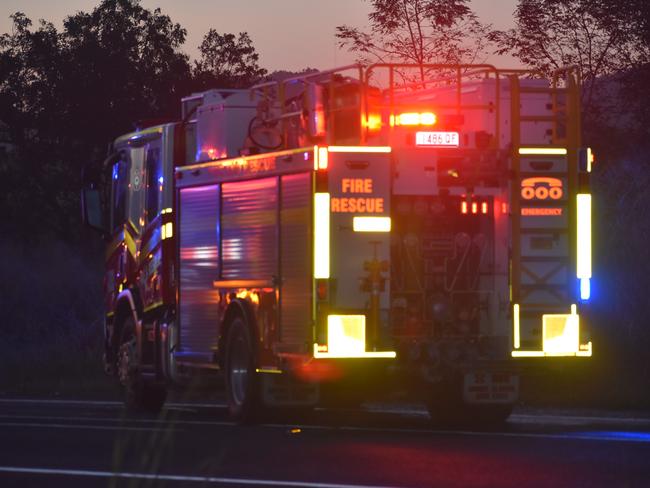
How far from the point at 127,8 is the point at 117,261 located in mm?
38314

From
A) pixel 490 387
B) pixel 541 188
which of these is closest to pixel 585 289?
pixel 541 188

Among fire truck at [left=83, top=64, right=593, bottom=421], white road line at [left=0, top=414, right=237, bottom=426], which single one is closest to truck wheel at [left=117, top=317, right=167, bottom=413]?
white road line at [left=0, top=414, right=237, bottom=426]

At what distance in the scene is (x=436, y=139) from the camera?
1705 centimetres

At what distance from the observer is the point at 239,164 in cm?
1823

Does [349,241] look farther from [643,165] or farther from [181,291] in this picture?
[643,165]

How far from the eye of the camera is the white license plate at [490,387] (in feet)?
56.4

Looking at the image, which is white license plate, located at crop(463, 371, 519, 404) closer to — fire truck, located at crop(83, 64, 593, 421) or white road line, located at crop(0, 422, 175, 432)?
fire truck, located at crop(83, 64, 593, 421)

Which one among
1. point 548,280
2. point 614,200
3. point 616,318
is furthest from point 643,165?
point 548,280

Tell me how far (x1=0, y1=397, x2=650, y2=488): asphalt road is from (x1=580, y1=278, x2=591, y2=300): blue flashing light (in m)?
1.26

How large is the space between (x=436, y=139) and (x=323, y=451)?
13.2 feet

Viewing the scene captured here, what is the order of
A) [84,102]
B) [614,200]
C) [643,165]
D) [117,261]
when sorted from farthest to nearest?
[84,102] → [643,165] → [614,200] → [117,261]

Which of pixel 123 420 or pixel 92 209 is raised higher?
pixel 92 209

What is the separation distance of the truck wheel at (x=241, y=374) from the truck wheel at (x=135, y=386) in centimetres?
272

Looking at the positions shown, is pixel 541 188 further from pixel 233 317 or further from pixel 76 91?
pixel 76 91
